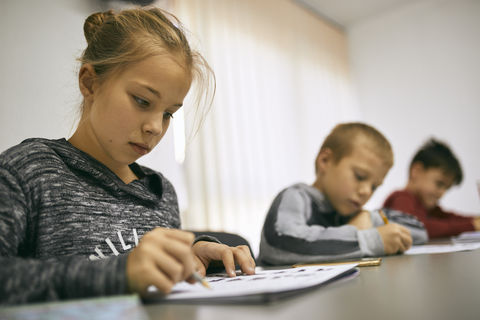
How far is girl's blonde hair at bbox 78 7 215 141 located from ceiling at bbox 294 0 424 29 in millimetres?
2545

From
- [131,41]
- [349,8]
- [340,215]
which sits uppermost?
[349,8]

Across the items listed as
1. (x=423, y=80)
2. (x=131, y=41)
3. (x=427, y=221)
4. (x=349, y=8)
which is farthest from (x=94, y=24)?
(x=423, y=80)

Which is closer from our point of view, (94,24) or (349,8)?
(94,24)

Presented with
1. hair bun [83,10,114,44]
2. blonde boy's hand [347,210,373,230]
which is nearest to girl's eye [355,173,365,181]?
blonde boy's hand [347,210,373,230]

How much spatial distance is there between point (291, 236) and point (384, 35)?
309cm

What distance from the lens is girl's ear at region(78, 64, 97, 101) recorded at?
690 millimetres

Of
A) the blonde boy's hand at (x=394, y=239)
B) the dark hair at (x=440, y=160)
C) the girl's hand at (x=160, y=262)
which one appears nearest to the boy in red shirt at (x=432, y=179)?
the dark hair at (x=440, y=160)

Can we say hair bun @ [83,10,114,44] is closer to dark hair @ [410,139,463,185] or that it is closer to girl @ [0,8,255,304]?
girl @ [0,8,255,304]

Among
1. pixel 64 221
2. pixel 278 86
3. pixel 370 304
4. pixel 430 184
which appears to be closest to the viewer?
pixel 370 304

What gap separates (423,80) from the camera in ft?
10.3

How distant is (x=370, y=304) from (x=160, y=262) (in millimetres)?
198

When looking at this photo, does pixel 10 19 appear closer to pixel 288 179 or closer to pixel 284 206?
pixel 284 206

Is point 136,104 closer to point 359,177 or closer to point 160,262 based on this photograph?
point 160,262

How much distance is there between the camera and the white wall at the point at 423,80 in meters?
2.88
